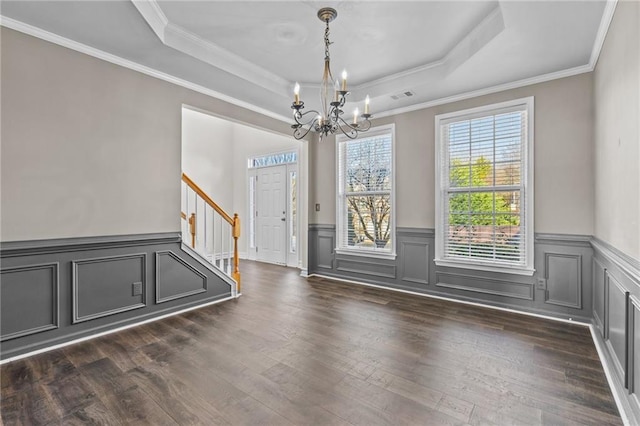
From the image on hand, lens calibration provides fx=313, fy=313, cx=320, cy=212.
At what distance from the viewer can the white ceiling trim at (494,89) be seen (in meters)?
3.36

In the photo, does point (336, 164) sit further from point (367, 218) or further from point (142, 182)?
point (142, 182)

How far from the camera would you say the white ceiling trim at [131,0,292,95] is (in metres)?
2.57

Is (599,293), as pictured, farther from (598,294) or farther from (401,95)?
(401,95)

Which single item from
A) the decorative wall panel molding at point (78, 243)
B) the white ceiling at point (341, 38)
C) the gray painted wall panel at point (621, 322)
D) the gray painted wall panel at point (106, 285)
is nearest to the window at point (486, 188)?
the white ceiling at point (341, 38)

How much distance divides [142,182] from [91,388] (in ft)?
6.51

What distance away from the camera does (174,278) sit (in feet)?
12.0

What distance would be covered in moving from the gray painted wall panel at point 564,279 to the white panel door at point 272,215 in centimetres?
462

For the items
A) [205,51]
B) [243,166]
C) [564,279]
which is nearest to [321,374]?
[564,279]

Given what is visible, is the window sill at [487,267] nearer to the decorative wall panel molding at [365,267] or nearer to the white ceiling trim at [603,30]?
the decorative wall panel molding at [365,267]

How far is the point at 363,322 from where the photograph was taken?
341 centimetres

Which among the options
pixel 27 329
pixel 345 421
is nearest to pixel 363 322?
pixel 345 421

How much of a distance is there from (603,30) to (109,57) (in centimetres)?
441

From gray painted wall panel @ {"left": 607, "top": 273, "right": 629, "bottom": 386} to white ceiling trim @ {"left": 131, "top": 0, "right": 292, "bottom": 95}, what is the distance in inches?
152

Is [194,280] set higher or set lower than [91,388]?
higher
